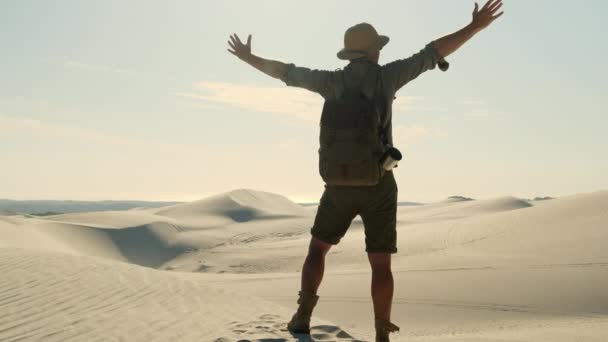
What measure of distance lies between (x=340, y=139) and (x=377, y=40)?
779mm

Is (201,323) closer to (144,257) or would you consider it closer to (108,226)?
(144,257)

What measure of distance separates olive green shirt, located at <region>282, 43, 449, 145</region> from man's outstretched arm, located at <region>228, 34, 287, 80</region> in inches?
2.6

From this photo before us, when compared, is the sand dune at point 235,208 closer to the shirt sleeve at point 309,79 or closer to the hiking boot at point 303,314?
the hiking boot at point 303,314

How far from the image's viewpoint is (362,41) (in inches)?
153

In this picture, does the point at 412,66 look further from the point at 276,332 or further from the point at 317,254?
the point at 276,332

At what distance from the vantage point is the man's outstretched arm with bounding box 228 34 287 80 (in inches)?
160

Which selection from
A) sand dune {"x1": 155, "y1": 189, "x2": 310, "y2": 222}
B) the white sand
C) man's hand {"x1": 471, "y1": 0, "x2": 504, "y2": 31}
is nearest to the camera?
man's hand {"x1": 471, "y1": 0, "x2": 504, "y2": 31}

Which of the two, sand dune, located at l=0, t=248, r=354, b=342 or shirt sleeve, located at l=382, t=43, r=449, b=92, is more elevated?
shirt sleeve, located at l=382, t=43, r=449, b=92

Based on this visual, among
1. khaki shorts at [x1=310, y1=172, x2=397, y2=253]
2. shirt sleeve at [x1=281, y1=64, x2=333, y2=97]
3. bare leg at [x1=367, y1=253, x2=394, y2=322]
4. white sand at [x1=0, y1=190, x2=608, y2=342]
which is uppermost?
shirt sleeve at [x1=281, y1=64, x2=333, y2=97]

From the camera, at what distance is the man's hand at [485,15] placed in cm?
356

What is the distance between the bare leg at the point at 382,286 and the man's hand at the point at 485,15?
155 cm

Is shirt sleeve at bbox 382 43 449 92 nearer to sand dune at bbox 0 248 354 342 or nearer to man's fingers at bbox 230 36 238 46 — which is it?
man's fingers at bbox 230 36 238 46

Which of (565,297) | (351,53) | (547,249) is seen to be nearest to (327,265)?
(547,249)

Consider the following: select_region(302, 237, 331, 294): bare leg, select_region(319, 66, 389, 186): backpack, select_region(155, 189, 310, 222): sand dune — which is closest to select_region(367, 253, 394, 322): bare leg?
select_region(302, 237, 331, 294): bare leg
